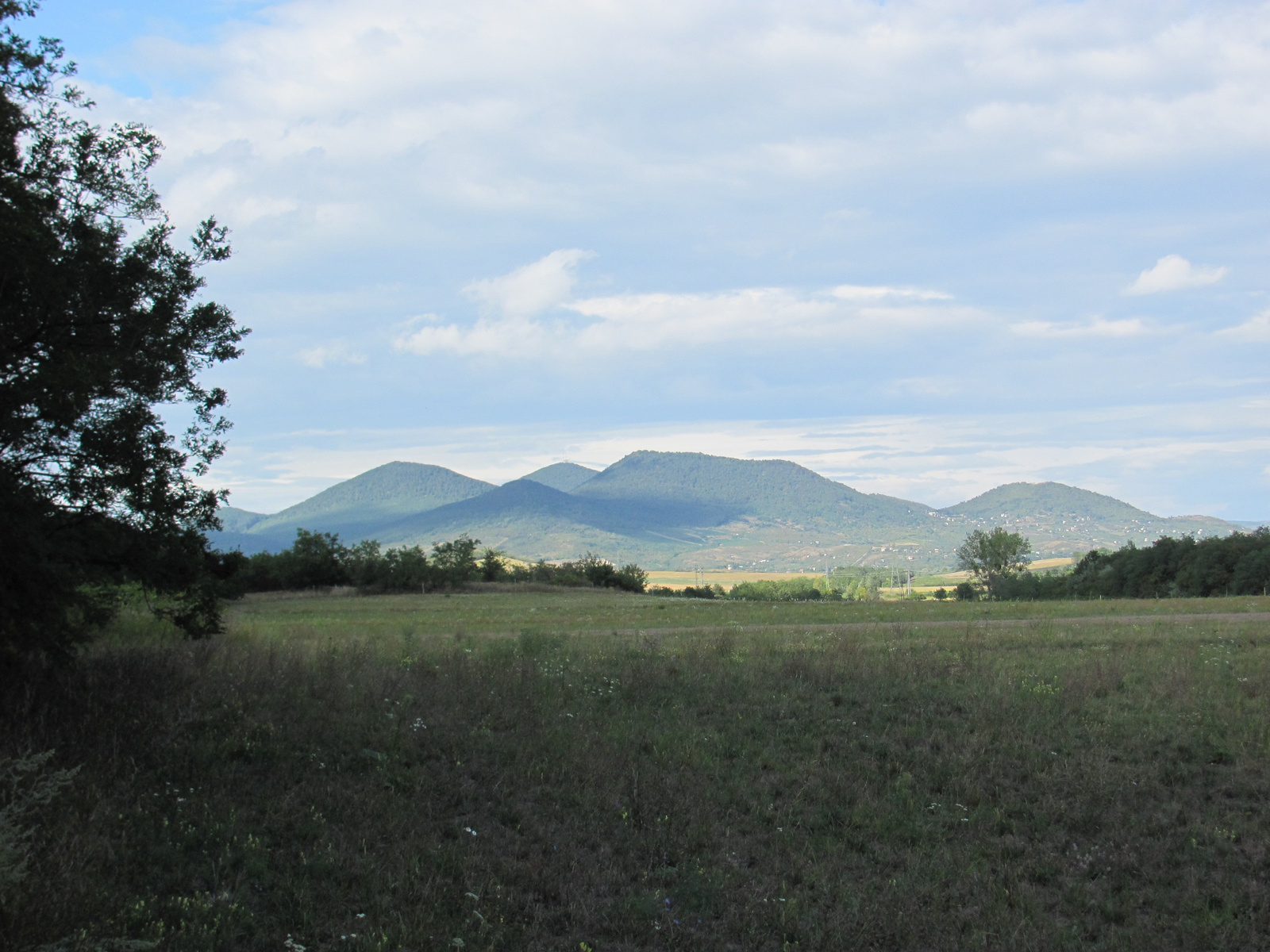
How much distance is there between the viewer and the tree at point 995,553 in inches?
4813

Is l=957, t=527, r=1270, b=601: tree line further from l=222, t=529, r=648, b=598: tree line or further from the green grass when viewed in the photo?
l=222, t=529, r=648, b=598: tree line

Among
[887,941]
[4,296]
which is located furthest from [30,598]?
[887,941]

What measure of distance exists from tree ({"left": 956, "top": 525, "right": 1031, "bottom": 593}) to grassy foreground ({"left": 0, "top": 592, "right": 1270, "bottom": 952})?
111124 mm

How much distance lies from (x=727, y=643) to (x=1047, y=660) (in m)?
7.18

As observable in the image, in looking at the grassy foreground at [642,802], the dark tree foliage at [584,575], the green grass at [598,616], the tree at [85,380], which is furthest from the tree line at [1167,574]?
the tree at [85,380]

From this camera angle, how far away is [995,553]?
4825 inches

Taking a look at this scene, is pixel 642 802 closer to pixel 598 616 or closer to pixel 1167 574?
pixel 598 616

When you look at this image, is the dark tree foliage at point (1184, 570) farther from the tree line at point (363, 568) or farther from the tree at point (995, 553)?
the tree line at point (363, 568)

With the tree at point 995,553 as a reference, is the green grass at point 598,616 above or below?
below

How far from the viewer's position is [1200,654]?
19000 millimetres

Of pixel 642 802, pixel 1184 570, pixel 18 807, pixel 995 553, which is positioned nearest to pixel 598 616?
pixel 642 802

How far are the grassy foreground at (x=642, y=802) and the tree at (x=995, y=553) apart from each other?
365ft

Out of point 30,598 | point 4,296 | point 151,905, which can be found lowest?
point 151,905

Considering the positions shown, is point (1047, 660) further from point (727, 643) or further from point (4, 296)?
point (4, 296)
